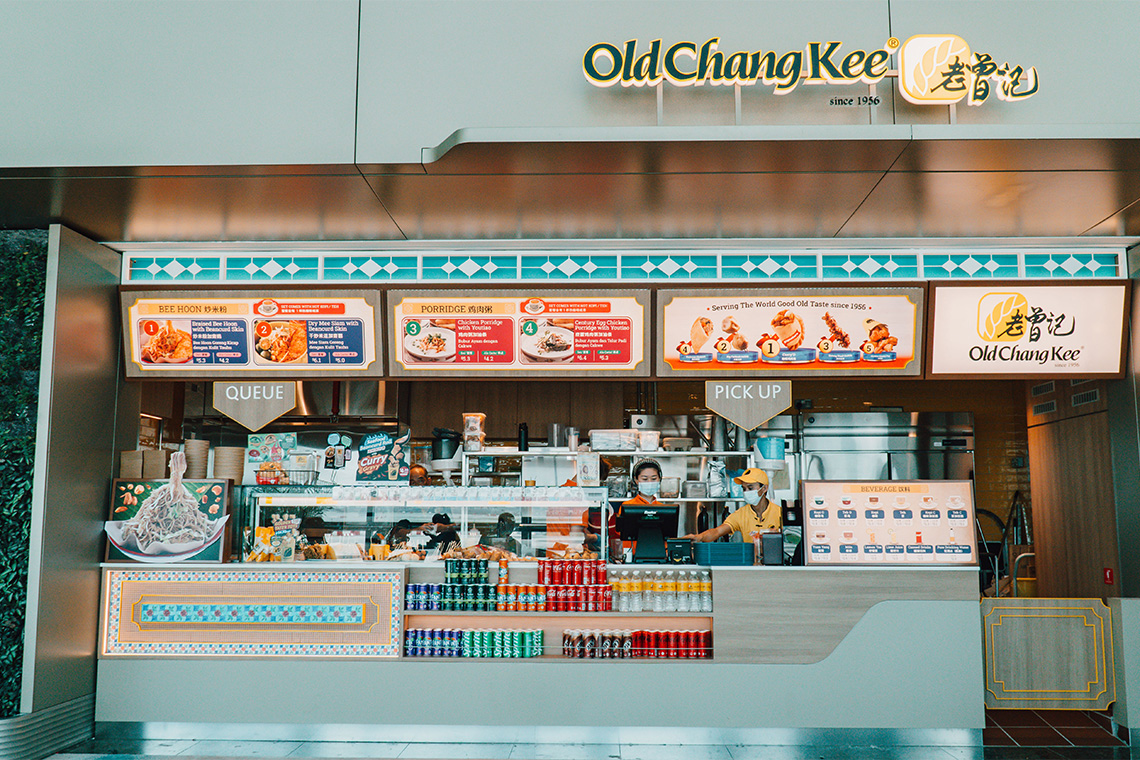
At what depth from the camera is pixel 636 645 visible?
531cm

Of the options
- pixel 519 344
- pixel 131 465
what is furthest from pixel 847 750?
pixel 131 465

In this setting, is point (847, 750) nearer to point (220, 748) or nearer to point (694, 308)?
point (694, 308)

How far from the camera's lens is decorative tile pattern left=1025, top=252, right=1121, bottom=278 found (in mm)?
5520

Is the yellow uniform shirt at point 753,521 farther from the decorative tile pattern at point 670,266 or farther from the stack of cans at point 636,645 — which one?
the decorative tile pattern at point 670,266

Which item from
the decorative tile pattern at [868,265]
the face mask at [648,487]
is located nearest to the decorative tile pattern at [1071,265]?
the decorative tile pattern at [868,265]

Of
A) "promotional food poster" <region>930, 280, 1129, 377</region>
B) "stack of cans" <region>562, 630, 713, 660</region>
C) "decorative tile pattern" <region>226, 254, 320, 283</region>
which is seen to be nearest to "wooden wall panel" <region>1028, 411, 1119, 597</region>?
Result: "promotional food poster" <region>930, 280, 1129, 377</region>

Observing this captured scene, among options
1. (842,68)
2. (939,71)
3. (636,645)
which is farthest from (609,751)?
(939,71)

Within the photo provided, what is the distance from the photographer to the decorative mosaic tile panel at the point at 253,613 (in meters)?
5.31

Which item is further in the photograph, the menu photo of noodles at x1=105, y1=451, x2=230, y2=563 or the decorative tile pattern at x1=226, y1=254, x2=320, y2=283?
the decorative tile pattern at x1=226, y1=254, x2=320, y2=283

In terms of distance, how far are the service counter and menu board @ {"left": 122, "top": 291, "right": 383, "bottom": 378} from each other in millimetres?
1322

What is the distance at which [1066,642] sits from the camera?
18.4ft

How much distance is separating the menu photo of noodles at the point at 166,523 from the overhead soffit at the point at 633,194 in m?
1.69

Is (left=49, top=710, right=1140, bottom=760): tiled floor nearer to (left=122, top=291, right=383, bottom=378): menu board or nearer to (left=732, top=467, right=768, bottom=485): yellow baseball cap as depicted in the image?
(left=732, top=467, right=768, bottom=485): yellow baseball cap

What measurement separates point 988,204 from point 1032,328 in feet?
3.64
